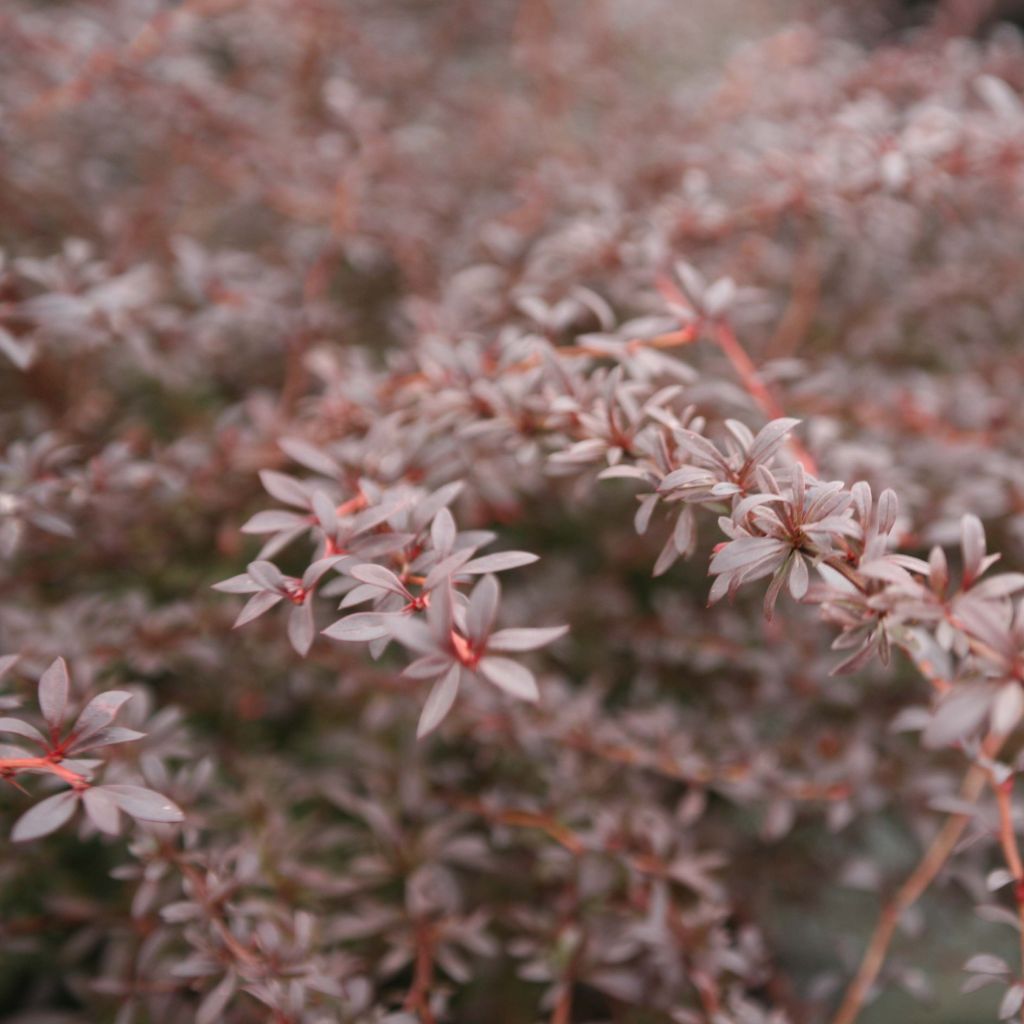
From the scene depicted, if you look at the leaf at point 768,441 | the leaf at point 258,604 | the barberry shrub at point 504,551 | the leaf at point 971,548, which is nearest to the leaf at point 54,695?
the barberry shrub at point 504,551

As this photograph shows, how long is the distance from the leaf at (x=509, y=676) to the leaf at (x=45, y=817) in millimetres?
340

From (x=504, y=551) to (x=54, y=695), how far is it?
0.43 metres

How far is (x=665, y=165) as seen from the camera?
5.63 ft

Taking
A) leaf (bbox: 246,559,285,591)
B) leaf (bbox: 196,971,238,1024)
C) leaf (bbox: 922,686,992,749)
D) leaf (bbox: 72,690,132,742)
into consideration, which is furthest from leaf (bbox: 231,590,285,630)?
leaf (bbox: 922,686,992,749)

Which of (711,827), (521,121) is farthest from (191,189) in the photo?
(711,827)

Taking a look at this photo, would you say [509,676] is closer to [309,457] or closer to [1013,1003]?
[309,457]

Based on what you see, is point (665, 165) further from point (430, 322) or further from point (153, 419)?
point (153, 419)

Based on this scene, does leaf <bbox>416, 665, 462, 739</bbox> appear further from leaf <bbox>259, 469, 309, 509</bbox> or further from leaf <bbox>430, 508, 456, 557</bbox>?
leaf <bbox>259, 469, 309, 509</bbox>

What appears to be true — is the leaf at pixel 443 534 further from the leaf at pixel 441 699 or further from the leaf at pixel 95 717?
the leaf at pixel 95 717

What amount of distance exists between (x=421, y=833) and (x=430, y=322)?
73 cm

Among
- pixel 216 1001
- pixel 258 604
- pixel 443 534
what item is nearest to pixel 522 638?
pixel 443 534

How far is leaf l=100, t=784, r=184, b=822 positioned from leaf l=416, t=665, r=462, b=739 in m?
0.21

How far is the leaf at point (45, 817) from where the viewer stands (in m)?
0.63

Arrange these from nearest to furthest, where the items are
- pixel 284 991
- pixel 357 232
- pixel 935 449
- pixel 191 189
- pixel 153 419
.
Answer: pixel 284 991, pixel 935 449, pixel 357 232, pixel 153 419, pixel 191 189
